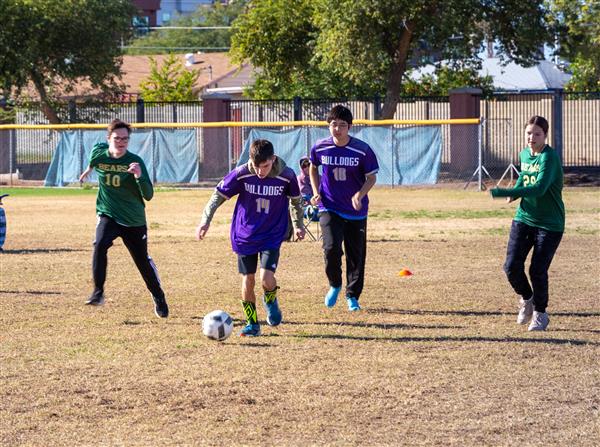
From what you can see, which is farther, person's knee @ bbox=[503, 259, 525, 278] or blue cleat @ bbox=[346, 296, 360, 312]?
blue cleat @ bbox=[346, 296, 360, 312]

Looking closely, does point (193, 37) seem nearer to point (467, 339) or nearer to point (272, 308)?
point (272, 308)

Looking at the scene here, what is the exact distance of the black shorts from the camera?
29.8 ft

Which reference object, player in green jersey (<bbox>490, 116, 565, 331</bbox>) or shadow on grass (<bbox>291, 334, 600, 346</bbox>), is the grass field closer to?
shadow on grass (<bbox>291, 334, 600, 346</bbox>)

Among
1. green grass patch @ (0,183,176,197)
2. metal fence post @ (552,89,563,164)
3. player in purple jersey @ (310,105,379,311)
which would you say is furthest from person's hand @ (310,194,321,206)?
metal fence post @ (552,89,563,164)

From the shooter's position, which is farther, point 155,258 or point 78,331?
point 155,258

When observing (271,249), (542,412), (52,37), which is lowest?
(542,412)

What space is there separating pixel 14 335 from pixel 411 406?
3.92 m

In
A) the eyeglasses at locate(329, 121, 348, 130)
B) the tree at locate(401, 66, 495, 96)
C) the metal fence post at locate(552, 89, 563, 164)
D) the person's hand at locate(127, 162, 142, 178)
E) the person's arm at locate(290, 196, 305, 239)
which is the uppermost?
the tree at locate(401, 66, 495, 96)

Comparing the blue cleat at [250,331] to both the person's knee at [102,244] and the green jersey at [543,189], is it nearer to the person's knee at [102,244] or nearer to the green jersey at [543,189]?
the person's knee at [102,244]

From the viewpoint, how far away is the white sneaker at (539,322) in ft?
30.3

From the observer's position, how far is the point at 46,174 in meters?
35.2

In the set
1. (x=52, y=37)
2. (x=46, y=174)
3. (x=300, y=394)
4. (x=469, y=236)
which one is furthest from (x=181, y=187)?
(x=300, y=394)

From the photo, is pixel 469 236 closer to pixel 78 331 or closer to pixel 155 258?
pixel 155 258

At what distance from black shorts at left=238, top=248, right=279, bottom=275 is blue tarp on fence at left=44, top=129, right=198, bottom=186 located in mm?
23407
